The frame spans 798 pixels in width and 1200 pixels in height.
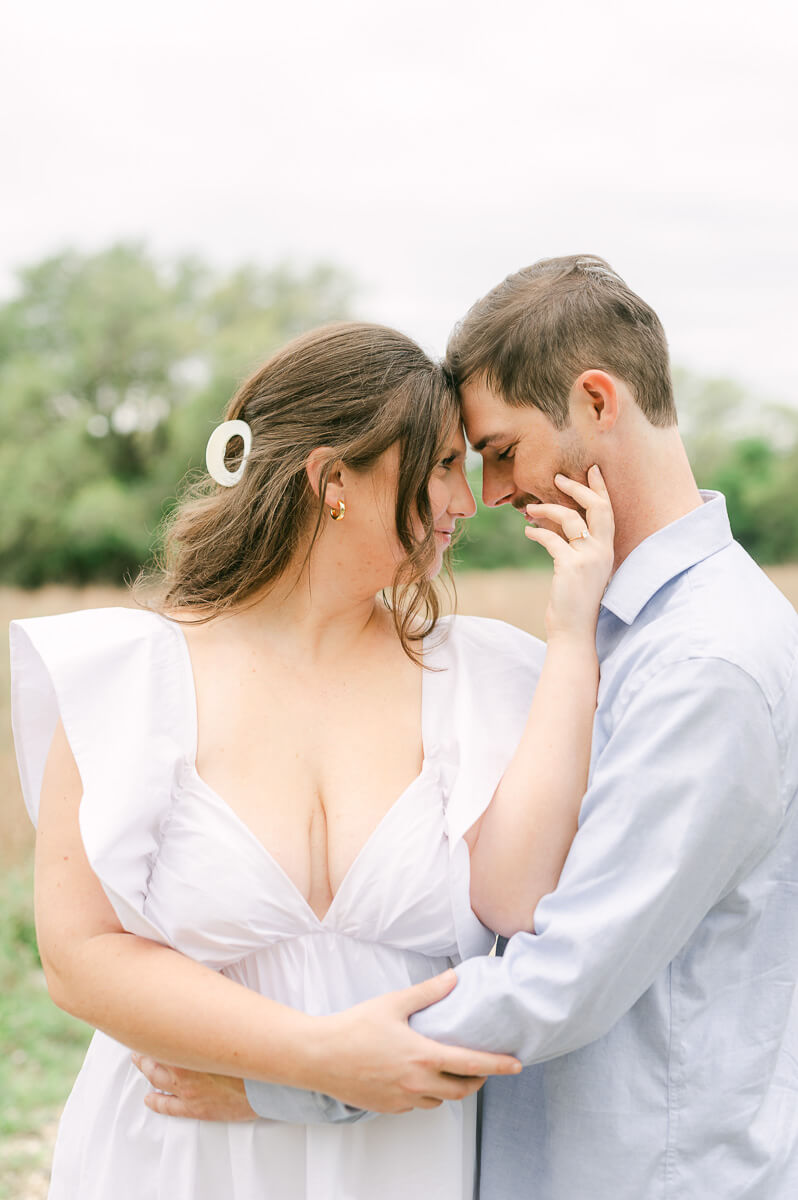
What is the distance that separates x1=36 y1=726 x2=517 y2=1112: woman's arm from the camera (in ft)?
5.09

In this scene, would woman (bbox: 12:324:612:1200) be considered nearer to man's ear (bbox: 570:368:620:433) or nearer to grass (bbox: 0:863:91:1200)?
man's ear (bbox: 570:368:620:433)

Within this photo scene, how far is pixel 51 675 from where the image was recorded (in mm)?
1778

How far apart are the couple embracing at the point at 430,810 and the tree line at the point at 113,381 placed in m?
8.62

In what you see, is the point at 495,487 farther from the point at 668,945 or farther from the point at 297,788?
the point at 668,945

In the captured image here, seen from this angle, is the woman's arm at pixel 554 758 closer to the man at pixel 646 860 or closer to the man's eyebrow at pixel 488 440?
the man at pixel 646 860

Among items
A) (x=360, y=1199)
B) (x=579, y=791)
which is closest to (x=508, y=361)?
(x=579, y=791)

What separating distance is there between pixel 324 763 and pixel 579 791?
458mm

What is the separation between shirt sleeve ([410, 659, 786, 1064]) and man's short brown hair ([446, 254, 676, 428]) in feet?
1.97

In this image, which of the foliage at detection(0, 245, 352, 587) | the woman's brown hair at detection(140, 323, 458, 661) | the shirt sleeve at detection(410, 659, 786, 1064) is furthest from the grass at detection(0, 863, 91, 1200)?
the foliage at detection(0, 245, 352, 587)

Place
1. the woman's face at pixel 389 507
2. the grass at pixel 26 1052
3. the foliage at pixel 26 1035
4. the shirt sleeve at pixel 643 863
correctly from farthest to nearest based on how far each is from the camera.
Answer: the foliage at pixel 26 1035, the grass at pixel 26 1052, the woman's face at pixel 389 507, the shirt sleeve at pixel 643 863

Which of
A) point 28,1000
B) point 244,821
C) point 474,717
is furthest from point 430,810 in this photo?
point 28,1000

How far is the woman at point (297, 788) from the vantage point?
5.51 feet

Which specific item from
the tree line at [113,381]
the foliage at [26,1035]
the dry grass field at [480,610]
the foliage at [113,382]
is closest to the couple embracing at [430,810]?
the foliage at [26,1035]

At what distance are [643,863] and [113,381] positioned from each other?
1439 centimetres
